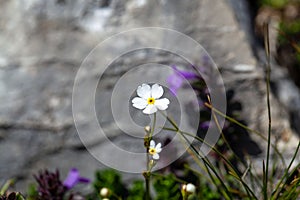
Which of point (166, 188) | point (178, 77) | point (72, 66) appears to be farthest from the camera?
point (72, 66)

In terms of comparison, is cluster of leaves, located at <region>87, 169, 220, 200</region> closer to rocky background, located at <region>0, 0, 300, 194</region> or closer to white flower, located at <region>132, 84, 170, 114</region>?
rocky background, located at <region>0, 0, 300, 194</region>

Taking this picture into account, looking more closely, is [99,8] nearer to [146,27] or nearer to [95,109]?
[146,27]

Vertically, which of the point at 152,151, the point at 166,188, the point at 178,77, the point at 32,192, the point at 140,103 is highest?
the point at 178,77

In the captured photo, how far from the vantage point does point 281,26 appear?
4.63 meters

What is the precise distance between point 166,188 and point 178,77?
0.62m

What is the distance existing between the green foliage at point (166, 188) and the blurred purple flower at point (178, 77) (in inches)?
19.4

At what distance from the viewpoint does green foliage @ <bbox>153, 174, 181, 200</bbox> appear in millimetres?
2799

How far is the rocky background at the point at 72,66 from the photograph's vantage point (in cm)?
321

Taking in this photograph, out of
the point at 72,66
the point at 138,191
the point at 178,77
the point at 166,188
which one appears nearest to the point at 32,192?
the point at 138,191

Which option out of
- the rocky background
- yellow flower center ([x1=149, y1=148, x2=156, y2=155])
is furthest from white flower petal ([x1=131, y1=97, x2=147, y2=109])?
the rocky background

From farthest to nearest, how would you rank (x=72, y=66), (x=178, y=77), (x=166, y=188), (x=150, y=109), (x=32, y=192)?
(x=72, y=66), (x=178, y=77), (x=32, y=192), (x=166, y=188), (x=150, y=109)

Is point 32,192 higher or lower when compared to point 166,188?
higher

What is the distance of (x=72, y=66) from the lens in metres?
3.39

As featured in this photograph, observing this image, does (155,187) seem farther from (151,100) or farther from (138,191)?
(151,100)
